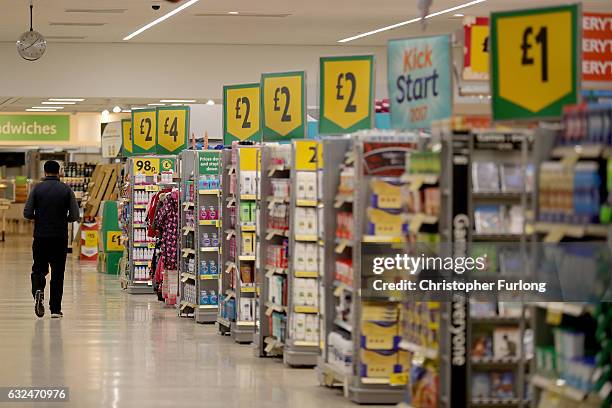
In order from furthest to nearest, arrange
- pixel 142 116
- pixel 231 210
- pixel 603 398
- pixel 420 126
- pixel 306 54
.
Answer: pixel 306 54
pixel 142 116
pixel 231 210
pixel 420 126
pixel 603 398

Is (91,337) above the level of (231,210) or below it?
below

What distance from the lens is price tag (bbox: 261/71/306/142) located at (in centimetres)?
1151

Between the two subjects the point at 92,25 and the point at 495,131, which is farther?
the point at 92,25

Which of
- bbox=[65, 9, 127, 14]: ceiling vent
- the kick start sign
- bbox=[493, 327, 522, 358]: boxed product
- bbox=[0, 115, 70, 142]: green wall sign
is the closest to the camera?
bbox=[493, 327, 522, 358]: boxed product

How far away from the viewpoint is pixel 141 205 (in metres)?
18.0

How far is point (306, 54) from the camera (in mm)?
23578

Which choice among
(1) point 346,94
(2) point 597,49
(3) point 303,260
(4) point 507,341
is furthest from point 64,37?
(4) point 507,341

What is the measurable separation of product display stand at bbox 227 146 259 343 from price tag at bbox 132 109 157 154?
5744mm

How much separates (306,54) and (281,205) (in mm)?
12718

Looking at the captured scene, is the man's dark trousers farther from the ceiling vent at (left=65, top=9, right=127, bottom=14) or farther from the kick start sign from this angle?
the kick start sign

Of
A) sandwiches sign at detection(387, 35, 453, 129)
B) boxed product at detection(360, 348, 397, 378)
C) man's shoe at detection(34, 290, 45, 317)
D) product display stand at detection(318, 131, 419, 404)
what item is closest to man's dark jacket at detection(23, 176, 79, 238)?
man's shoe at detection(34, 290, 45, 317)

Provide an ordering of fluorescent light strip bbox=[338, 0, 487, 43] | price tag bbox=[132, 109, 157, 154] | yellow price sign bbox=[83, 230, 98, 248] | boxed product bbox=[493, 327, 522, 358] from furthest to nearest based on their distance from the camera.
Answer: yellow price sign bbox=[83, 230, 98, 248] → price tag bbox=[132, 109, 157, 154] → fluorescent light strip bbox=[338, 0, 487, 43] → boxed product bbox=[493, 327, 522, 358]

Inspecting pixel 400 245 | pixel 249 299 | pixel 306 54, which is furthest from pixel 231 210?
pixel 306 54

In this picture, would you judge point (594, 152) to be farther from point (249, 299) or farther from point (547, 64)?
point (249, 299)
